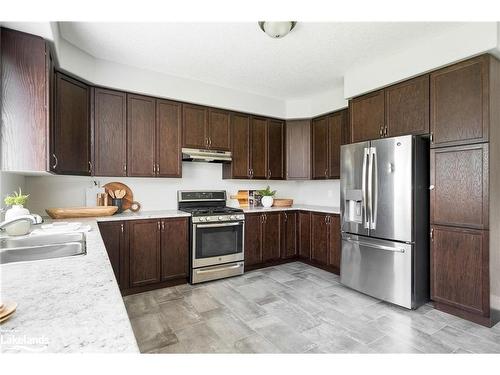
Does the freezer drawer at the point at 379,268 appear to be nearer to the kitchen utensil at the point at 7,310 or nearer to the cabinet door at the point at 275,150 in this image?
the cabinet door at the point at 275,150

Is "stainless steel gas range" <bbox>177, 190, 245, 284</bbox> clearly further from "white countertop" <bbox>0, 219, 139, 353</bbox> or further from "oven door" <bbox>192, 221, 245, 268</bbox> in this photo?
"white countertop" <bbox>0, 219, 139, 353</bbox>

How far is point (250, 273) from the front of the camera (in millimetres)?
3750

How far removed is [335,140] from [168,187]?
8.35 ft

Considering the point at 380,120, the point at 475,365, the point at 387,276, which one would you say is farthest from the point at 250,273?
the point at 475,365

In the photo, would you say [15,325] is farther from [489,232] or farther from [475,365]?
[489,232]

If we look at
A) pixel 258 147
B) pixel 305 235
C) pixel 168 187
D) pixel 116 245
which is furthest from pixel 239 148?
pixel 116 245

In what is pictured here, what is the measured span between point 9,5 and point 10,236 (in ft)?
4.56

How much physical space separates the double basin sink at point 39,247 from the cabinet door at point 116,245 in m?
0.94

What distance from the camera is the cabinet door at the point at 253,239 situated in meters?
3.77

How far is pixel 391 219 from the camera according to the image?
2.74 metres

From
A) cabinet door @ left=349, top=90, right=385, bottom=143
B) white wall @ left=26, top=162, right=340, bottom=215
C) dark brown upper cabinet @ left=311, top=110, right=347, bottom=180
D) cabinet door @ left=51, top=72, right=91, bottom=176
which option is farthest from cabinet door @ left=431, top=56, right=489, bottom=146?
cabinet door @ left=51, top=72, right=91, bottom=176

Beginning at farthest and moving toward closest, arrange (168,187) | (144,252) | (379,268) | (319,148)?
(319,148) < (168,187) < (144,252) < (379,268)

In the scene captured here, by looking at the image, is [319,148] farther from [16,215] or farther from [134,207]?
[16,215]

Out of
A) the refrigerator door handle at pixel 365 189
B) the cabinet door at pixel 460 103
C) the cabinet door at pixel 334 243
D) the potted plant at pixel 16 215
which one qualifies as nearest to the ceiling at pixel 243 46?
the cabinet door at pixel 460 103
